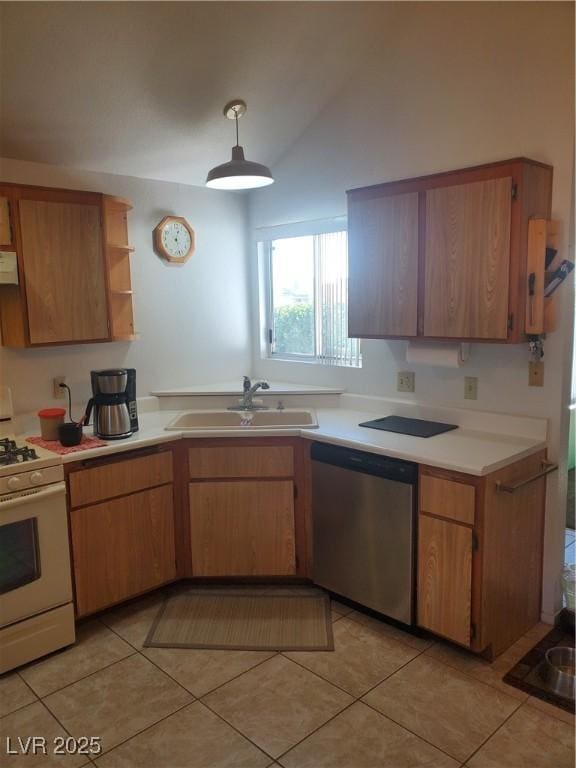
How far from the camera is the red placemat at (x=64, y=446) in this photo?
103 inches

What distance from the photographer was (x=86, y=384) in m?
3.21

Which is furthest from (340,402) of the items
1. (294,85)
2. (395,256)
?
(294,85)

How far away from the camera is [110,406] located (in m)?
2.83

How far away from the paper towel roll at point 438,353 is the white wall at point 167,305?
147 cm

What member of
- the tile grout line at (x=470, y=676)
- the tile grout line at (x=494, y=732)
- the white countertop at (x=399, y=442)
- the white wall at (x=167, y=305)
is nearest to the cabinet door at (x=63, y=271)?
the white wall at (x=167, y=305)

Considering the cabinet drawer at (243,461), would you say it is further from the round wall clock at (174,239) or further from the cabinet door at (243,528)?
the round wall clock at (174,239)

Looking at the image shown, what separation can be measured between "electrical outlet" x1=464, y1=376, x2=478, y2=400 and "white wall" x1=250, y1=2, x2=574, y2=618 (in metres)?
0.03

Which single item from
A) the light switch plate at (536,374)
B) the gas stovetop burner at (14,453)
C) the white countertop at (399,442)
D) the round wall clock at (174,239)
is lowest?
the white countertop at (399,442)

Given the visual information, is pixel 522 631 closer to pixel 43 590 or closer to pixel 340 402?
pixel 340 402

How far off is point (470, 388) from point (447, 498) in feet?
2.30

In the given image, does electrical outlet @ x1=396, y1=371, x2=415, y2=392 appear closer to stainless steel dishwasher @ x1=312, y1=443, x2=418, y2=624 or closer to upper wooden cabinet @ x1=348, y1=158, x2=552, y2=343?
upper wooden cabinet @ x1=348, y1=158, x2=552, y2=343

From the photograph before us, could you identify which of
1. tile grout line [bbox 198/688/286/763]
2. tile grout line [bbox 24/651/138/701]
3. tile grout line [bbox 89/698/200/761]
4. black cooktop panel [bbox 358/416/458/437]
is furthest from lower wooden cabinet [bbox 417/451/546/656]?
tile grout line [bbox 24/651/138/701]

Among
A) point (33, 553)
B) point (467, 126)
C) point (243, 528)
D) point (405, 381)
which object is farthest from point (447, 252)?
point (33, 553)

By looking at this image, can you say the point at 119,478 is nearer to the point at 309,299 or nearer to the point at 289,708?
the point at 289,708
